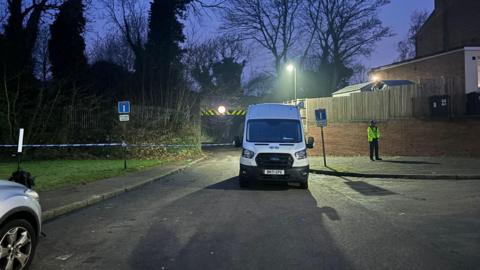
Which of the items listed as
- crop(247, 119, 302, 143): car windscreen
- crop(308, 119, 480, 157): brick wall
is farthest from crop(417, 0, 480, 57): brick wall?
crop(247, 119, 302, 143): car windscreen

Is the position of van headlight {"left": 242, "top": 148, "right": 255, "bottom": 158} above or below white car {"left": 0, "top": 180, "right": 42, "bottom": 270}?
above

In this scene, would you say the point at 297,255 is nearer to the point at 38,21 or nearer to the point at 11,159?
the point at 11,159

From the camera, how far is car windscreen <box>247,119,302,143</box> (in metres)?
14.0

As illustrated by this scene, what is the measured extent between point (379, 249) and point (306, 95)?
53116mm

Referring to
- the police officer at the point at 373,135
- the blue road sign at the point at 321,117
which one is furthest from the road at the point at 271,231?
the police officer at the point at 373,135

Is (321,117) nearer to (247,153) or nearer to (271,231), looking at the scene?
(247,153)

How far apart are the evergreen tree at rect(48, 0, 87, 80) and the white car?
2665 centimetres

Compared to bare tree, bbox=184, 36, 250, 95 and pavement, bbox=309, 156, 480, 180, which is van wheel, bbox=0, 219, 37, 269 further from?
bare tree, bbox=184, 36, 250, 95

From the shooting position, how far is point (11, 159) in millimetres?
23312

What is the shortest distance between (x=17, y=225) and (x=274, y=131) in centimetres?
982

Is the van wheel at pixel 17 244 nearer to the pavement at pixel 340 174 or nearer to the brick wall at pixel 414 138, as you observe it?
the pavement at pixel 340 174

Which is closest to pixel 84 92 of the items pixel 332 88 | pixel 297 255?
pixel 297 255

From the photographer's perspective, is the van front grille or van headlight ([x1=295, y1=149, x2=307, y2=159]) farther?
van headlight ([x1=295, y1=149, x2=307, y2=159])

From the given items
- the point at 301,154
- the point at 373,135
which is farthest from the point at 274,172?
the point at 373,135
